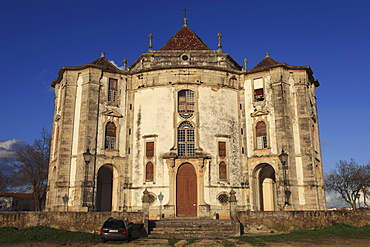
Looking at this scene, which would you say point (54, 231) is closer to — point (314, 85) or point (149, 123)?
point (149, 123)

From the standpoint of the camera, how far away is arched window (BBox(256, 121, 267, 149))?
3081cm

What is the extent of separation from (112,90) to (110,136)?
3986 mm

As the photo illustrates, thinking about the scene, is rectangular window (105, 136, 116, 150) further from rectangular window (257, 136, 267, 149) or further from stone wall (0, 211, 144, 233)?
rectangular window (257, 136, 267, 149)

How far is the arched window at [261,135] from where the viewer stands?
101 ft

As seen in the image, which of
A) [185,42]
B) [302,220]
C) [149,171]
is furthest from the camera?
[185,42]

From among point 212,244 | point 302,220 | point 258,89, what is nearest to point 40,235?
point 212,244

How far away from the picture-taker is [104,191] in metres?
33.8

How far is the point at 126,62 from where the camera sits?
3562cm

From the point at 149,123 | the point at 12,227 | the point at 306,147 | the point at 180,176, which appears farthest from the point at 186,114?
the point at 12,227

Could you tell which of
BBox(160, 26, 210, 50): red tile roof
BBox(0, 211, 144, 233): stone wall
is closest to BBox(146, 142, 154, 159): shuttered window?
BBox(160, 26, 210, 50): red tile roof

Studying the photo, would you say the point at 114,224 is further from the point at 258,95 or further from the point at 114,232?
the point at 258,95

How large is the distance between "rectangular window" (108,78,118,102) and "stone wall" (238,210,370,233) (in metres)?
16.2

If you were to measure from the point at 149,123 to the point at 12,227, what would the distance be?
45.9 feet

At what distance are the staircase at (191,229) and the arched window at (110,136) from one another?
10281mm
